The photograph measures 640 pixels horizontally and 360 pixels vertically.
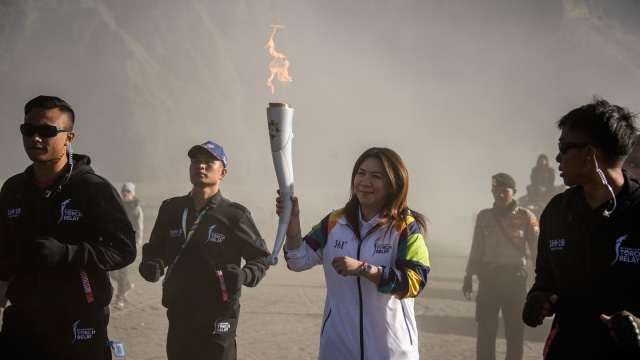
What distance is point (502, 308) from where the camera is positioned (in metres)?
7.27

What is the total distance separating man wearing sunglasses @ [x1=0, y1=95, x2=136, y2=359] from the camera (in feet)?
11.0

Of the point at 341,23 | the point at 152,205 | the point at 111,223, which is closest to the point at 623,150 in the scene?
the point at 111,223

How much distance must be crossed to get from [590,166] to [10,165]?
46.2 metres

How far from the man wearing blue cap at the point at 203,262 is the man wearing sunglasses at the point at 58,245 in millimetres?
885

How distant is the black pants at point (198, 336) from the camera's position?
4.45m

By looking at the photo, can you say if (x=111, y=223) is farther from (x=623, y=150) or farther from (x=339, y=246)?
(x=623, y=150)

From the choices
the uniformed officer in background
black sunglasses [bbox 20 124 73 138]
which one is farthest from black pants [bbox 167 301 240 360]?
the uniformed officer in background

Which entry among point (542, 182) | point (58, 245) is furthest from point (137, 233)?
point (542, 182)

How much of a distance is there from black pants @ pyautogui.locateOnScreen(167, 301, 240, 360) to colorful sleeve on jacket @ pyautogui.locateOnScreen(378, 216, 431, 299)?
1762mm

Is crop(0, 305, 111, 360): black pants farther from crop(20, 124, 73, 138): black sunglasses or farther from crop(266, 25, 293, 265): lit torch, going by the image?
crop(266, 25, 293, 265): lit torch

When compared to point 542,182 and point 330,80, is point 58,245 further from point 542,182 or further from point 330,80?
point 330,80

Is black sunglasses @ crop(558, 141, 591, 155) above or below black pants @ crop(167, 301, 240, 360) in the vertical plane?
above

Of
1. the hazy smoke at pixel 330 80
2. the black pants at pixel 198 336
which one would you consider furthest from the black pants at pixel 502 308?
the hazy smoke at pixel 330 80

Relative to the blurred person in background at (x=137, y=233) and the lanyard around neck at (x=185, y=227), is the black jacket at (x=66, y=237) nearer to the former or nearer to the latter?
the lanyard around neck at (x=185, y=227)
